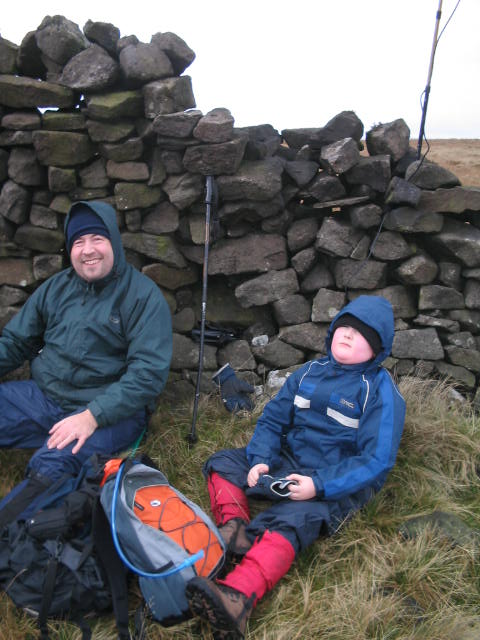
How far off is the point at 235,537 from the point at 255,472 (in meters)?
0.44

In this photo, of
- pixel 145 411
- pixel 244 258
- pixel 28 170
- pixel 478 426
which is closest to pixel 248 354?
pixel 244 258

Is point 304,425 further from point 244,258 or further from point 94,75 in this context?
point 94,75

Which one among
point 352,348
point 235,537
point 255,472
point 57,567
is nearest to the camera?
point 57,567

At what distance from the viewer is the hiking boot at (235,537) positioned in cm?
303

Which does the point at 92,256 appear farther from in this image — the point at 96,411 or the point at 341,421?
the point at 341,421

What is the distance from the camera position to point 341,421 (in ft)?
11.3

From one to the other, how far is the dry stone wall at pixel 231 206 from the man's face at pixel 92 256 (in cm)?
125

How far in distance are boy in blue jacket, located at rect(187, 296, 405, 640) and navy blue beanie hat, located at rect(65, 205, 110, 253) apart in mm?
1857

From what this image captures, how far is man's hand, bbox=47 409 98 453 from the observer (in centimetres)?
335

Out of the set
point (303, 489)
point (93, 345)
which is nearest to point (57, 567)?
point (303, 489)

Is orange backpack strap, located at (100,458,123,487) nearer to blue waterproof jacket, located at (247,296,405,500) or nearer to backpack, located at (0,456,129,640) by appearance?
backpack, located at (0,456,129,640)

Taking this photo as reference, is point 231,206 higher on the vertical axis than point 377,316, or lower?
higher

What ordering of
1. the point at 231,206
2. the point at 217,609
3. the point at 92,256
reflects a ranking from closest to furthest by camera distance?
the point at 217,609, the point at 92,256, the point at 231,206

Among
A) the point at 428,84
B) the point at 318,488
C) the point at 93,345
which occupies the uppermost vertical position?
the point at 428,84
